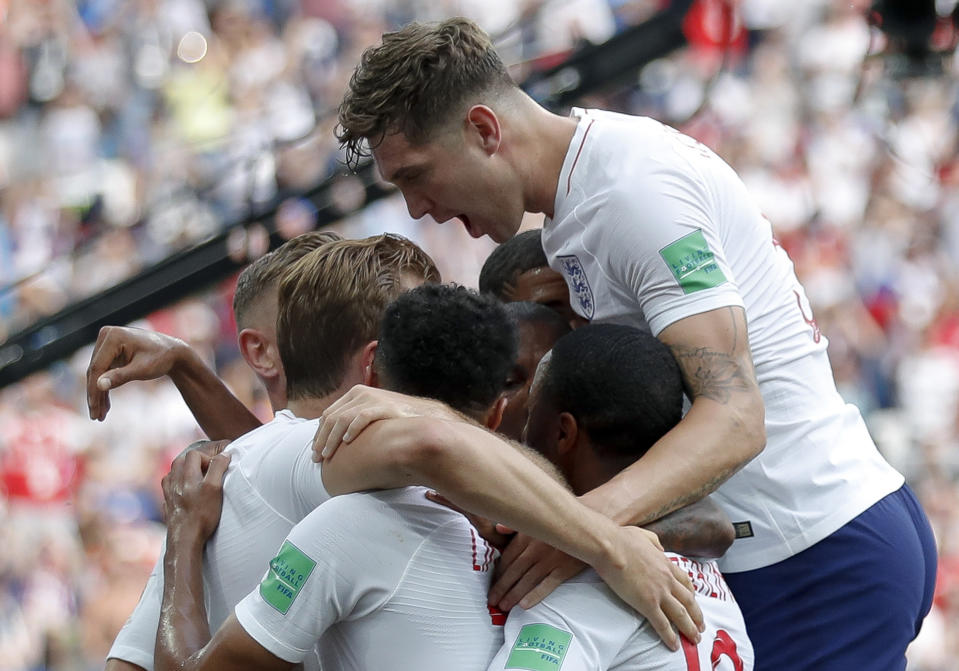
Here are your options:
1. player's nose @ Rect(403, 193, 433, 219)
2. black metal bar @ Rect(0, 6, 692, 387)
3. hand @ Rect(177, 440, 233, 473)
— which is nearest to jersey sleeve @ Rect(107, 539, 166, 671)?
hand @ Rect(177, 440, 233, 473)

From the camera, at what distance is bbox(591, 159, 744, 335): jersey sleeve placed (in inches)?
99.9

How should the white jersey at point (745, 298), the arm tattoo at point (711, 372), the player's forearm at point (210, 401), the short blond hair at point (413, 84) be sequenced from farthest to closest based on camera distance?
the player's forearm at point (210, 401) < the short blond hair at point (413, 84) < the white jersey at point (745, 298) < the arm tattoo at point (711, 372)

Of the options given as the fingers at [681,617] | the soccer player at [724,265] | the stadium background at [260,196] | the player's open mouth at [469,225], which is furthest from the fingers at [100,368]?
the stadium background at [260,196]

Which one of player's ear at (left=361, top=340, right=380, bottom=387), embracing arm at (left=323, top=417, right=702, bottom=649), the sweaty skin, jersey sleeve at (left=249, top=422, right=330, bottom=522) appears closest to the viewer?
embracing arm at (left=323, top=417, right=702, bottom=649)

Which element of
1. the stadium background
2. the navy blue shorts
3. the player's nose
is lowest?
the stadium background

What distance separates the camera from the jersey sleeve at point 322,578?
204cm

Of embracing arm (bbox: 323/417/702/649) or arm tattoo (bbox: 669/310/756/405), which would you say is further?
arm tattoo (bbox: 669/310/756/405)

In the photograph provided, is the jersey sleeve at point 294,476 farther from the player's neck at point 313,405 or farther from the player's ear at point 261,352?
the player's ear at point 261,352

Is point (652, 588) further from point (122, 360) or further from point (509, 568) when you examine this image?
point (122, 360)

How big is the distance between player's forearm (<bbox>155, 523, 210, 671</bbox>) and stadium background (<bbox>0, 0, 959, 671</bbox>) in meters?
4.94

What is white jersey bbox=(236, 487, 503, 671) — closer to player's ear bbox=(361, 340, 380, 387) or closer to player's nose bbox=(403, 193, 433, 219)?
player's ear bbox=(361, 340, 380, 387)

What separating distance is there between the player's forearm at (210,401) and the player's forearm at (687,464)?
4.04 feet

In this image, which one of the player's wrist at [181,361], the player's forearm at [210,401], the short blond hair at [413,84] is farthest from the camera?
the player's forearm at [210,401]

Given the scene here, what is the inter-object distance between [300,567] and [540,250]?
1.54 m
